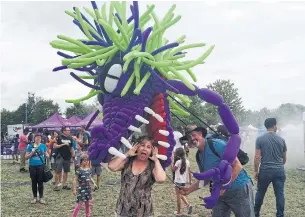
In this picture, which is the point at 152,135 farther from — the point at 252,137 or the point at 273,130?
the point at 252,137

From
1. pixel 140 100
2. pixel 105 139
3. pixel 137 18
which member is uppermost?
pixel 137 18

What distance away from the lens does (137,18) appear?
2.88m

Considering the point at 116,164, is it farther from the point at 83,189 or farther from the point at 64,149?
the point at 64,149

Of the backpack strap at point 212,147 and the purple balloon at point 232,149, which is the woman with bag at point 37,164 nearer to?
the backpack strap at point 212,147

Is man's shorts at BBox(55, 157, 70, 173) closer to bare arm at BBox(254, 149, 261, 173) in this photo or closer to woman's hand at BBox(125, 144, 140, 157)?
bare arm at BBox(254, 149, 261, 173)

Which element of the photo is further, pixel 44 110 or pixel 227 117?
pixel 44 110

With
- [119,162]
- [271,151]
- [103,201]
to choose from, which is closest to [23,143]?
[103,201]

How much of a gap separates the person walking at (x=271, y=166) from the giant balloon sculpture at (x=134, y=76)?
10.0 feet

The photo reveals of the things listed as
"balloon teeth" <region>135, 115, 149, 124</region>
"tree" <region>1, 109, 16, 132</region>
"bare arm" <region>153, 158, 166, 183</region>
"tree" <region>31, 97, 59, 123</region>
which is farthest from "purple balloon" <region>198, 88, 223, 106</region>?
"tree" <region>1, 109, 16, 132</region>

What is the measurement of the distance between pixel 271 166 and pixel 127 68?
3944 mm

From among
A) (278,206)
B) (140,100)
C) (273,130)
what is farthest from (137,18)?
(278,206)

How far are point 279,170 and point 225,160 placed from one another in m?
3.21

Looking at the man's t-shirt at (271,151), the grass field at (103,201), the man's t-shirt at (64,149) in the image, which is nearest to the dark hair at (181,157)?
the grass field at (103,201)

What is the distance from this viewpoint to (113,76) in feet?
9.97
